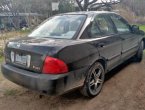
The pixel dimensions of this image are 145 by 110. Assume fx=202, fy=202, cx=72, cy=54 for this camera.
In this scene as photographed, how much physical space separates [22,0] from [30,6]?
140 cm

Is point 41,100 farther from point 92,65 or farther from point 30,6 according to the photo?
point 30,6

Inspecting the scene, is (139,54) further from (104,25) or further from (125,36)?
(104,25)

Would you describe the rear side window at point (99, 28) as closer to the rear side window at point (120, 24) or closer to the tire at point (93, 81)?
the rear side window at point (120, 24)

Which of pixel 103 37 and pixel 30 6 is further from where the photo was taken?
pixel 30 6

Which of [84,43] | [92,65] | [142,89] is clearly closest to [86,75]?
[92,65]

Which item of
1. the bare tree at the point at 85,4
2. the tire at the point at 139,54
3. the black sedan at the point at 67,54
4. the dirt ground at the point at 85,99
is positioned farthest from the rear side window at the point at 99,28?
the bare tree at the point at 85,4

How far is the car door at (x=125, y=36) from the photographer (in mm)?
4812

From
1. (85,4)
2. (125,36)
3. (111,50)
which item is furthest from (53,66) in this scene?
(85,4)

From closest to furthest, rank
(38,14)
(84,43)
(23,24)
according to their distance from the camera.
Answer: (84,43), (38,14), (23,24)

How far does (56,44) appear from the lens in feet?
10.5

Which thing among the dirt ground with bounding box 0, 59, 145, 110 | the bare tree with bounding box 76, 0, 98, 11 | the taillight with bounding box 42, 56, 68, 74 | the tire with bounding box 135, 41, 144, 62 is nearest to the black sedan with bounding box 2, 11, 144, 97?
the taillight with bounding box 42, 56, 68, 74

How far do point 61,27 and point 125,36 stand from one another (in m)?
1.82

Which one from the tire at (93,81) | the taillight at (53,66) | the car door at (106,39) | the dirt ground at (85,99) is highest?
the car door at (106,39)

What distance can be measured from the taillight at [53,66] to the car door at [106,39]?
0.92m
